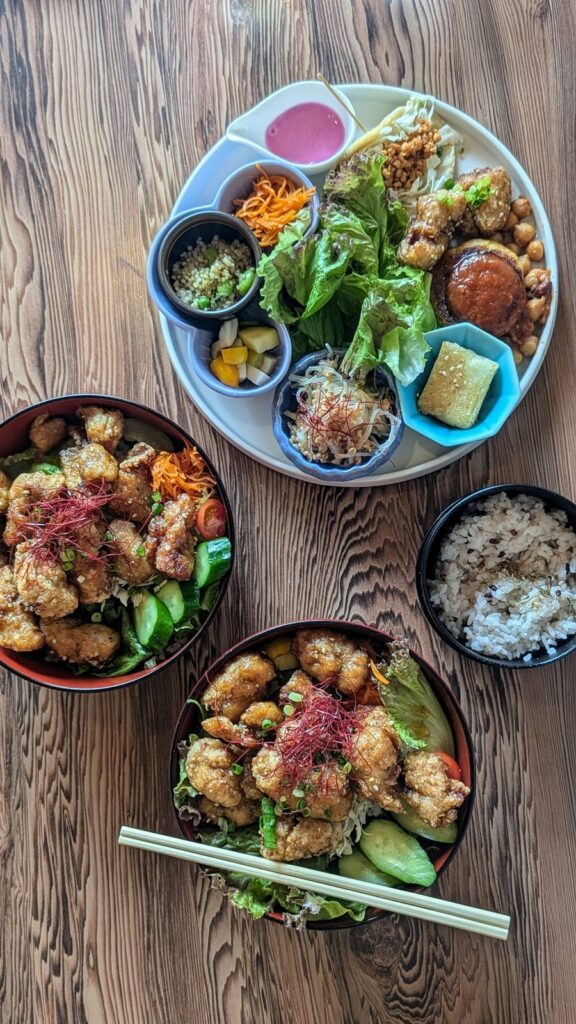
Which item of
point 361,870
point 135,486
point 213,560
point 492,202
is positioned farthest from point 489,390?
point 361,870

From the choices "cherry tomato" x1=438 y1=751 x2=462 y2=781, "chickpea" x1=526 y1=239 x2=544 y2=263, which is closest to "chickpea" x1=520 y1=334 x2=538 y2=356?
"chickpea" x1=526 y1=239 x2=544 y2=263

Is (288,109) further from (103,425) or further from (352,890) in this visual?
(352,890)

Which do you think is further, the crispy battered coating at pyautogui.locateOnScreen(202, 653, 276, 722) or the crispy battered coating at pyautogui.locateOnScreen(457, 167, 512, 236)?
the crispy battered coating at pyautogui.locateOnScreen(457, 167, 512, 236)

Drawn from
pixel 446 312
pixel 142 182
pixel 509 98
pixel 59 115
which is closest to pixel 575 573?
pixel 446 312

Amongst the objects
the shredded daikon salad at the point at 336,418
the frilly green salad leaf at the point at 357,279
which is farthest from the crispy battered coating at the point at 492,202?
the shredded daikon salad at the point at 336,418

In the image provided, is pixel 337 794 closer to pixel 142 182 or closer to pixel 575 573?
pixel 575 573

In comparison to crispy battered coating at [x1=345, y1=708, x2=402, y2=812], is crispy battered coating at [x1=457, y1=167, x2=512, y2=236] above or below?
above

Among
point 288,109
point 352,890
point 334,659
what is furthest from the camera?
point 288,109

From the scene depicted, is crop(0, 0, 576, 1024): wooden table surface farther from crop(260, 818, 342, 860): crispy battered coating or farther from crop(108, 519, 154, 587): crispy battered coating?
crop(260, 818, 342, 860): crispy battered coating
